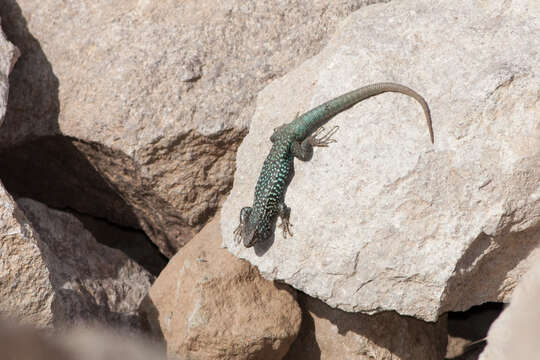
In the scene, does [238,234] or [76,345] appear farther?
[238,234]

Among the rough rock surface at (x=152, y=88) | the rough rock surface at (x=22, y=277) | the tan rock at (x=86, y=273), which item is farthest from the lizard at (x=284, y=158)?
the rough rock surface at (x=22, y=277)

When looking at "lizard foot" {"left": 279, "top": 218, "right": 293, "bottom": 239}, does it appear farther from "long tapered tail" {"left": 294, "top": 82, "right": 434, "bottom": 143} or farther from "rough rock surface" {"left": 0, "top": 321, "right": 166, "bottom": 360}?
"rough rock surface" {"left": 0, "top": 321, "right": 166, "bottom": 360}

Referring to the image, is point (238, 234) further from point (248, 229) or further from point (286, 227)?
point (286, 227)

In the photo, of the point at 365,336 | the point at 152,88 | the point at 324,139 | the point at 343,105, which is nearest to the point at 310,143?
the point at 324,139

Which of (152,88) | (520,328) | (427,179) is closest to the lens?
(520,328)

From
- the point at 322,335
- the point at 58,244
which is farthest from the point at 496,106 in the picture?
the point at 58,244

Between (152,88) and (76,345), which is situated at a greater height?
(152,88)

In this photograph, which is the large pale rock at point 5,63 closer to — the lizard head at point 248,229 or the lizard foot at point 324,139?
the lizard head at point 248,229
